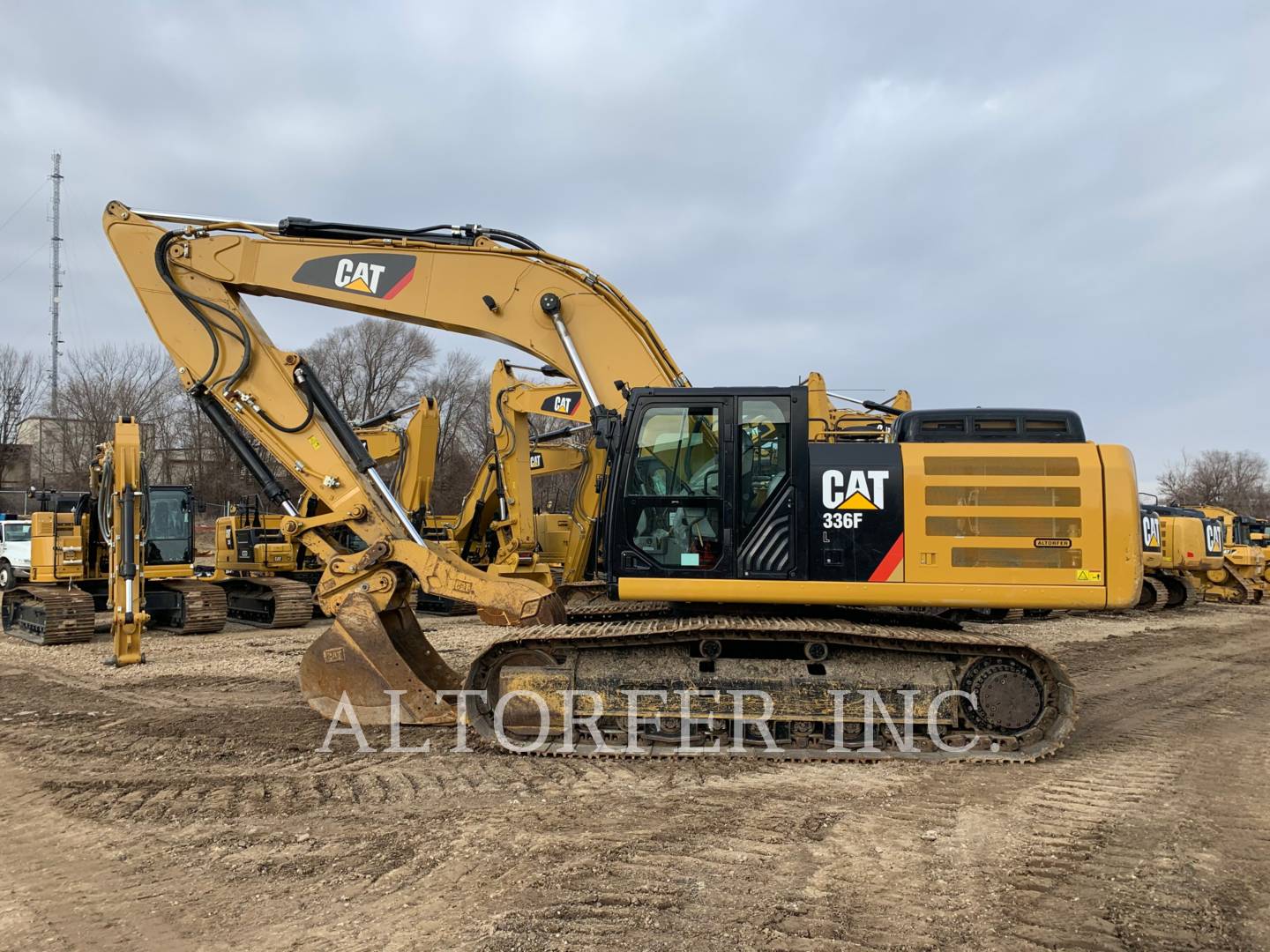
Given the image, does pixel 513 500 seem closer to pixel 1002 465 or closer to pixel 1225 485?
pixel 1002 465

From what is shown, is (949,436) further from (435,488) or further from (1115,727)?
(435,488)

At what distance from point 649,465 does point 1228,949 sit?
4.36 m

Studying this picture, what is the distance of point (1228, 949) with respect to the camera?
3.84m

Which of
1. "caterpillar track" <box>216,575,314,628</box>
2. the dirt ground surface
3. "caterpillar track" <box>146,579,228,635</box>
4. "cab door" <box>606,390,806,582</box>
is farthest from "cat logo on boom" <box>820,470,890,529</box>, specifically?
"caterpillar track" <box>216,575,314,628</box>

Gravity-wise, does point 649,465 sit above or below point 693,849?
above

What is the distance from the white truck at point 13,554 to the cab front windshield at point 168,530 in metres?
9.34

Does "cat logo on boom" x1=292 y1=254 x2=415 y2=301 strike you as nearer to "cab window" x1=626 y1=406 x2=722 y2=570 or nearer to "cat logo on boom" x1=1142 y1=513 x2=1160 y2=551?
"cab window" x1=626 y1=406 x2=722 y2=570

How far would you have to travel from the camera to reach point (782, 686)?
681cm

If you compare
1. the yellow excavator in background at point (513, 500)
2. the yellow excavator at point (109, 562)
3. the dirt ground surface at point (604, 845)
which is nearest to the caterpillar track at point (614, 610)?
the dirt ground surface at point (604, 845)

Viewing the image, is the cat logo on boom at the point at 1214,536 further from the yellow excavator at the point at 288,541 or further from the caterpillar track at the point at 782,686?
the caterpillar track at the point at 782,686

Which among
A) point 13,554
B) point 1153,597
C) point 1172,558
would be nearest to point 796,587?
point 1153,597

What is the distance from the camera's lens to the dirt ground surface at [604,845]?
13.2 feet

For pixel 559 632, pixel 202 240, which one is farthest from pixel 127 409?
pixel 559 632

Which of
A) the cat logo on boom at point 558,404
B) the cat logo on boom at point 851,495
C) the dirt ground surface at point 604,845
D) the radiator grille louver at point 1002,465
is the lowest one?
the dirt ground surface at point 604,845
